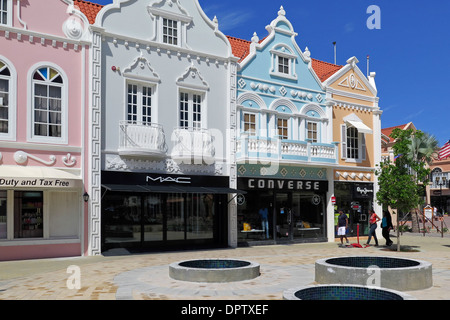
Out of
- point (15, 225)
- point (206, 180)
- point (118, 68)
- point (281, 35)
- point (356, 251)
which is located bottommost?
point (356, 251)

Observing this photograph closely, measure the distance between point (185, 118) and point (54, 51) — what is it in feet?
19.0

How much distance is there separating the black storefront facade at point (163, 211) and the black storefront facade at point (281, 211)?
4.18ft

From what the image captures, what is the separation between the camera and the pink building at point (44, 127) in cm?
1599

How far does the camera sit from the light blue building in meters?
21.4

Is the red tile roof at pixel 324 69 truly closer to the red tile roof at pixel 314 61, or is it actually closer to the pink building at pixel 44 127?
the red tile roof at pixel 314 61

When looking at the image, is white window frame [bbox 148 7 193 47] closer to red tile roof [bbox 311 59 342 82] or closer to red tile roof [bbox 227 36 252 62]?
red tile roof [bbox 227 36 252 62]

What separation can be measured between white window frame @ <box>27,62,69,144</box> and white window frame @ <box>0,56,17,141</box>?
1.51 feet

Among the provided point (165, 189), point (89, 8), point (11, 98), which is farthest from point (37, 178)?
point (89, 8)

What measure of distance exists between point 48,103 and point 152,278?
332 inches

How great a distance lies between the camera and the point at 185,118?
20062 mm

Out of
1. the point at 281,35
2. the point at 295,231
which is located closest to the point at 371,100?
the point at 281,35

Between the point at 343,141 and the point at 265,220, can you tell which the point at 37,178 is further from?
the point at 343,141

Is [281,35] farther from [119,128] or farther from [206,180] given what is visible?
[119,128]

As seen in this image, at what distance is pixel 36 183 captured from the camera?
15.2 meters
